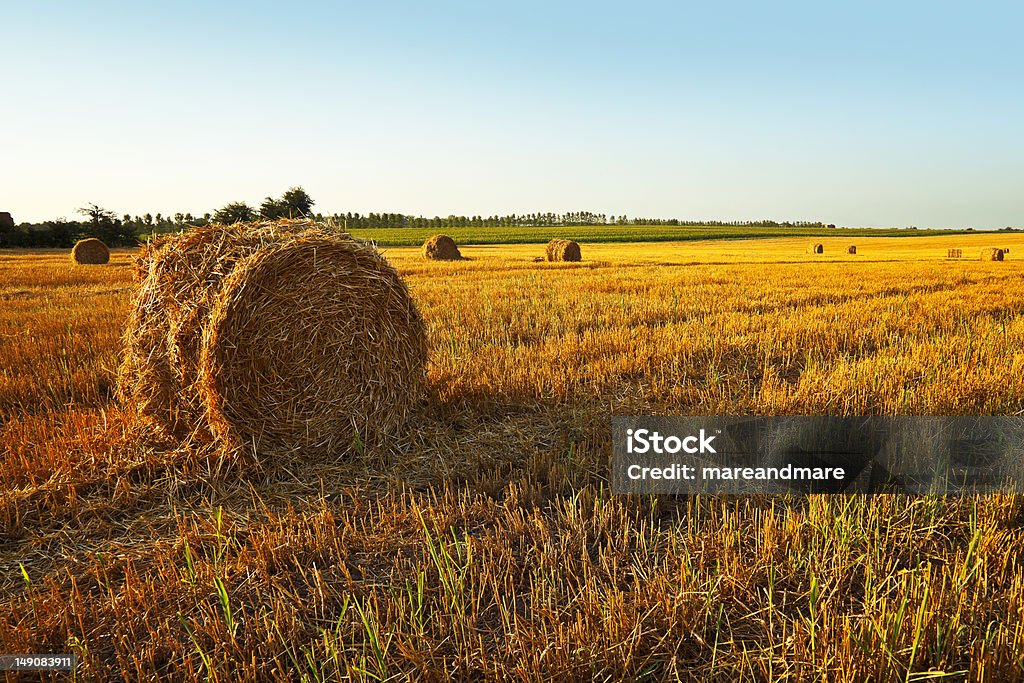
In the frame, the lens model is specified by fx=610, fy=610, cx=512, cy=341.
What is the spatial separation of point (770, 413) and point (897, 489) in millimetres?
1434

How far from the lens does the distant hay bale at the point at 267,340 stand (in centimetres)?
432

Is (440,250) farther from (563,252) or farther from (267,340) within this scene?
(267,340)

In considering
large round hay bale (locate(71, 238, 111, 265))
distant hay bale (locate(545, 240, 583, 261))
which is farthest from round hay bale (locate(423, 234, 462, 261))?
large round hay bale (locate(71, 238, 111, 265))

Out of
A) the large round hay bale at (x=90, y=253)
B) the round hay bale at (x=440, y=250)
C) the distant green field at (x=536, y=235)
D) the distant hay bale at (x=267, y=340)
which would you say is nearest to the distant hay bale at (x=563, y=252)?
the round hay bale at (x=440, y=250)

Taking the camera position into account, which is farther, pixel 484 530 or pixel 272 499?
pixel 272 499

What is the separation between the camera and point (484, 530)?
Answer: 332 cm

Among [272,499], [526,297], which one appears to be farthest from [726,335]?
[272,499]

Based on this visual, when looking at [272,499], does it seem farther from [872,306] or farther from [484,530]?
[872,306]

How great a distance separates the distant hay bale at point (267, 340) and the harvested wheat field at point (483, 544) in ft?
0.15

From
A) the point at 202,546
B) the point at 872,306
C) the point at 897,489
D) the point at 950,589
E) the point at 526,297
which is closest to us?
the point at 950,589

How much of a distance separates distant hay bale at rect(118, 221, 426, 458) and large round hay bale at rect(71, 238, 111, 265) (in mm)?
28650

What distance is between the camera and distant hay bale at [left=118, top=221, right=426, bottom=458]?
14.2 feet

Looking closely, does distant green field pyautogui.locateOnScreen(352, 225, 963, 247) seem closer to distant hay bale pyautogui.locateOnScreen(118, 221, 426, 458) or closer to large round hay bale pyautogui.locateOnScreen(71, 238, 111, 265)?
large round hay bale pyautogui.locateOnScreen(71, 238, 111, 265)

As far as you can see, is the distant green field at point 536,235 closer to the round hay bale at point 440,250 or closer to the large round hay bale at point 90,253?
the large round hay bale at point 90,253
